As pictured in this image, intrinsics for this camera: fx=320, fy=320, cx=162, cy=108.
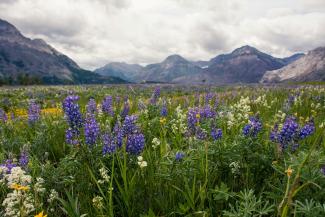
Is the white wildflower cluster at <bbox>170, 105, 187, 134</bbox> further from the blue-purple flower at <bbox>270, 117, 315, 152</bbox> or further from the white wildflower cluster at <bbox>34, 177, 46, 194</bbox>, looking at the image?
the white wildflower cluster at <bbox>34, 177, 46, 194</bbox>

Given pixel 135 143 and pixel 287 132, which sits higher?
pixel 287 132

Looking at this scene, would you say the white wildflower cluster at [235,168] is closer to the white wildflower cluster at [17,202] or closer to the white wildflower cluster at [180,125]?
the white wildflower cluster at [180,125]

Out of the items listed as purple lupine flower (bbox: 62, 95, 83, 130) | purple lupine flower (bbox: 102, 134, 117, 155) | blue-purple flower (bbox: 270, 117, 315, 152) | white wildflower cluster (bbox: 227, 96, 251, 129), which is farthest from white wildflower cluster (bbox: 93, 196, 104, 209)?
white wildflower cluster (bbox: 227, 96, 251, 129)

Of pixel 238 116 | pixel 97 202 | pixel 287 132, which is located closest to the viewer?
pixel 97 202


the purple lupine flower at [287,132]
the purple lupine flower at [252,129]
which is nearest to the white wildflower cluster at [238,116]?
the purple lupine flower at [252,129]

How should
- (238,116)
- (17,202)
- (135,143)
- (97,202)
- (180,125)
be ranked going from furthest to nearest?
(238,116) → (180,125) → (135,143) → (97,202) → (17,202)

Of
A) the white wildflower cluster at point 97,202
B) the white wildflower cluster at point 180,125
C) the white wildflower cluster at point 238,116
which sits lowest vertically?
the white wildflower cluster at point 97,202

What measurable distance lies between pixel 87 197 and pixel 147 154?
94 cm

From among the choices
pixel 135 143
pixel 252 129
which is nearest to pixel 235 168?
pixel 252 129

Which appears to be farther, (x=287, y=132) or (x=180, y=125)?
(x=180, y=125)

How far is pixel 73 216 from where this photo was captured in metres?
2.50

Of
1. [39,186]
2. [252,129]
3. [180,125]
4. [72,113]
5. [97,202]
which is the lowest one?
[97,202]

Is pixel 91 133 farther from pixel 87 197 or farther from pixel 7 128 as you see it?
pixel 7 128

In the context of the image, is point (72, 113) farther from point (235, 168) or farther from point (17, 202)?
point (235, 168)
